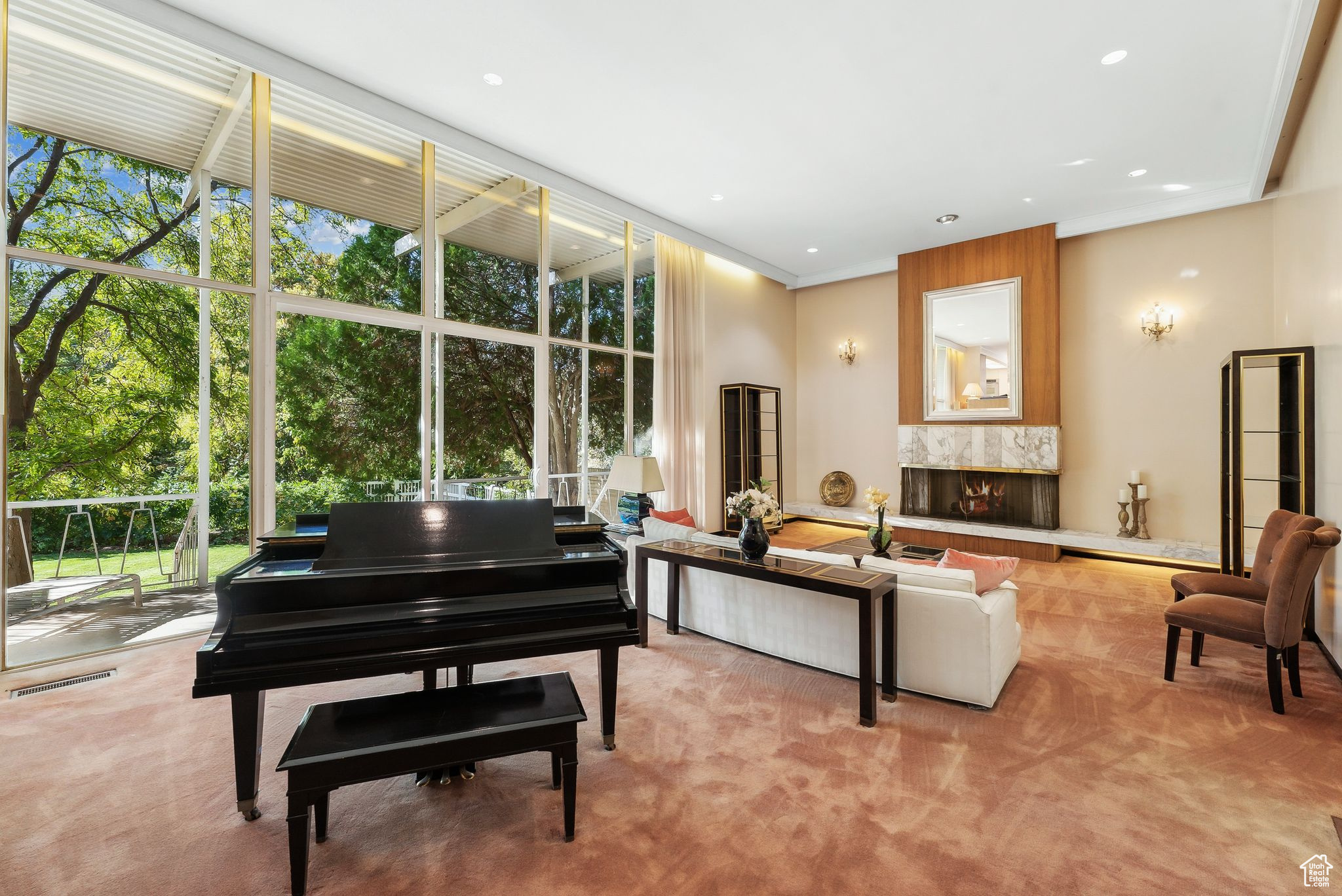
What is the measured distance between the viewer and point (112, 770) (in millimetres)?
2170

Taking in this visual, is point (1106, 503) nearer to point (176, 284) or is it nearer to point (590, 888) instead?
point (590, 888)

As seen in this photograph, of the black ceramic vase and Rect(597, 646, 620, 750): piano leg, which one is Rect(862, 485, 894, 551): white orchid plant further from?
Rect(597, 646, 620, 750): piano leg

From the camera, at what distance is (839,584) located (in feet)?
8.38

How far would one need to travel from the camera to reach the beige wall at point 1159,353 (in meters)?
5.19

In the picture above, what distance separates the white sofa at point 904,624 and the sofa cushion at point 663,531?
0.09 ft

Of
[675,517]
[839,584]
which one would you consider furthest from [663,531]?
[839,584]

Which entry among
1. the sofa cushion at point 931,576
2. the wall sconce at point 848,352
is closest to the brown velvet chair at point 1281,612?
the sofa cushion at point 931,576

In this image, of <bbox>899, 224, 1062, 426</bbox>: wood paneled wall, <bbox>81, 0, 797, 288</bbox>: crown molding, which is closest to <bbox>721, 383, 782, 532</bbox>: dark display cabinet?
<bbox>899, 224, 1062, 426</bbox>: wood paneled wall

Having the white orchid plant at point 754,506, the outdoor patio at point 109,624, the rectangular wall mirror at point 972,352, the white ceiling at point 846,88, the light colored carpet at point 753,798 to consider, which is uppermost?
the white ceiling at point 846,88

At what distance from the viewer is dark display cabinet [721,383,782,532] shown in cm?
701

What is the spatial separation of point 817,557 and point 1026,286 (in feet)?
15.6

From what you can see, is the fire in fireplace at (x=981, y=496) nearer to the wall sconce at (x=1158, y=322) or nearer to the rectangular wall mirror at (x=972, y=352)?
the rectangular wall mirror at (x=972, y=352)

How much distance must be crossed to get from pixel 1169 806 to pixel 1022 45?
376cm

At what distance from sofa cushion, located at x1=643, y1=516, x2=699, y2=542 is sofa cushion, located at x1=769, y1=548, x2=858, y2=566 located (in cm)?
59
